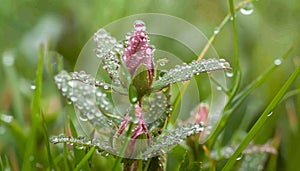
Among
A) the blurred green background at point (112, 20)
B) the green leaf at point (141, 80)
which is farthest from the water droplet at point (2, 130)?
A: the green leaf at point (141, 80)

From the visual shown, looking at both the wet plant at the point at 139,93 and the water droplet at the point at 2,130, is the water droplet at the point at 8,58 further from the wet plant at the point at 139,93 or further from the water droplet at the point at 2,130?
the wet plant at the point at 139,93

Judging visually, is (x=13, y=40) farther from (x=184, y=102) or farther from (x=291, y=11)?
(x=291, y=11)

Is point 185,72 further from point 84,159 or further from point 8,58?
point 8,58

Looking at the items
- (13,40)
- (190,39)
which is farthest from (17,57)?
(190,39)

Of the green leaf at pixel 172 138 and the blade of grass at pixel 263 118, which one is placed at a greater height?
the blade of grass at pixel 263 118

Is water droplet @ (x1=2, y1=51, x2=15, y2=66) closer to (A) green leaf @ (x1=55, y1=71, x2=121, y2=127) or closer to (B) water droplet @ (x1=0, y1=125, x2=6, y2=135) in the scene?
(B) water droplet @ (x1=0, y1=125, x2=6, y2=135)

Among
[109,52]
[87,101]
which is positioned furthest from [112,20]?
[109,52]

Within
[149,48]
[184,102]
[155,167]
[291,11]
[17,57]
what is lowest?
[155,167]

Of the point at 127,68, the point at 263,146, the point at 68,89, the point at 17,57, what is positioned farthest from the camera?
the point at 17,57
